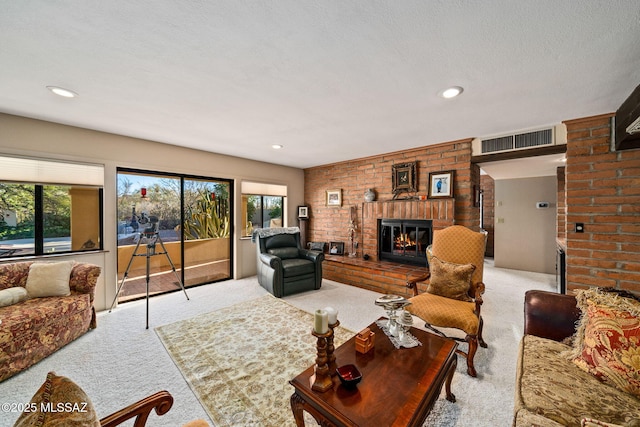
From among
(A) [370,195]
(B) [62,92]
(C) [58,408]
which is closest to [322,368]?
(C) [58,408]

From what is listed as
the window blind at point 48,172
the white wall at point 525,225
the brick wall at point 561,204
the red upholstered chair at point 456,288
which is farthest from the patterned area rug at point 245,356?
the white wall at point 525,225

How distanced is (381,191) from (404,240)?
0.99m

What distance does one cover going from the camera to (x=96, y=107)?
7.94 feet

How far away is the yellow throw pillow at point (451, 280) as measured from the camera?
231cm

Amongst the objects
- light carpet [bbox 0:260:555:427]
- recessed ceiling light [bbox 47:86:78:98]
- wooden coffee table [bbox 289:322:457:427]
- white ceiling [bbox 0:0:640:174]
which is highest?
recessed ceiling light [bbox 47:86:78:98]

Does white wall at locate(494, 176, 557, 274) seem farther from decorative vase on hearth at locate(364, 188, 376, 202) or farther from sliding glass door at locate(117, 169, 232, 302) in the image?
sliding glass door at locate(117, 169, 232, 302)

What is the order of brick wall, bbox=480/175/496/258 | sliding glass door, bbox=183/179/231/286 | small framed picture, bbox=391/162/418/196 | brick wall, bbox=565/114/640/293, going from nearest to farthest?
brick wall, bbox=565/114/640/293 < small framed picture, bbox=391/162/418/196 < sliding glass door, bbox=183/179/231/286 < brick wall, bbox=480/175/496/258

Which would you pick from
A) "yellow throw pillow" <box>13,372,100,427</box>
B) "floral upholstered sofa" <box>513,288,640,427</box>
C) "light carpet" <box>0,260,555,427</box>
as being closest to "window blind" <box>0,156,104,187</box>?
"light carpet" <box>0,260,555,427</box>

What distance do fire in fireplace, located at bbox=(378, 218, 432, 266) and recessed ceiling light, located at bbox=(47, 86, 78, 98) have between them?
4.33 m

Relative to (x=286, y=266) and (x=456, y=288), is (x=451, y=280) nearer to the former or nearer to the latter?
(x=456, y=288)

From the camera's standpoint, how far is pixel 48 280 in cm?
240

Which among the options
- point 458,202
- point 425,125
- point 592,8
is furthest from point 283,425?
point 458,202

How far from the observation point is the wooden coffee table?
110 centimetres

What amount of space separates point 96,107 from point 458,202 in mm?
4629
